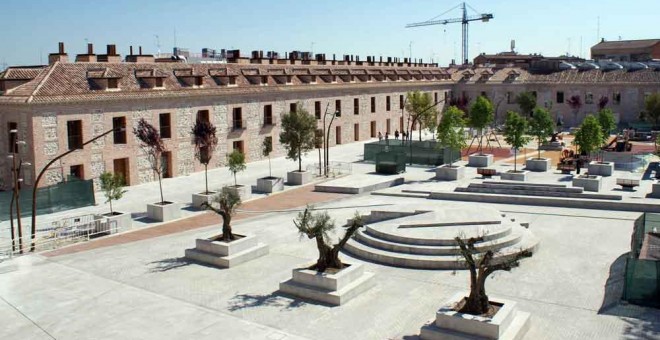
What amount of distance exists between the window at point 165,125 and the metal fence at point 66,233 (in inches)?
469

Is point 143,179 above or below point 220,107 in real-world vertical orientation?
below

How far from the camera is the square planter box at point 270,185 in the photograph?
34562 millimetres

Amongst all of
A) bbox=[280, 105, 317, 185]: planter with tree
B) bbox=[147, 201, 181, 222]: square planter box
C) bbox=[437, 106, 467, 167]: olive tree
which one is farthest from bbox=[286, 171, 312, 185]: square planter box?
bbox=[147, 201, 181, 222]: square planter box

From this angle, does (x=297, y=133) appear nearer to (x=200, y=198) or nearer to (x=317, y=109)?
(x=200, y=198)

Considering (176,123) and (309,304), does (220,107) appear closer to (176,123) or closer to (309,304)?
(176,123)

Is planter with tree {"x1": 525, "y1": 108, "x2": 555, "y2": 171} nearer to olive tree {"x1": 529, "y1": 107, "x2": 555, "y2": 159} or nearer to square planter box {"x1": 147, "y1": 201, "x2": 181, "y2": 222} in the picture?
olive tree {"x1": 529, "y1": 107, "x2": 555, "y2": 159}

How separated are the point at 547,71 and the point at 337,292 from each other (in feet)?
197

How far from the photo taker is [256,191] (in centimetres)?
3500

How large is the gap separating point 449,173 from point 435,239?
17.1 meters

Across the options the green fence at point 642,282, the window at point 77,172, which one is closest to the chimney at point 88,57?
the window at point 77,172

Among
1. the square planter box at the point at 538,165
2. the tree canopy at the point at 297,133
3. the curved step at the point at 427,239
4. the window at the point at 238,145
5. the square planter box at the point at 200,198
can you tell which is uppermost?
the tree canopy at the point at 297,133

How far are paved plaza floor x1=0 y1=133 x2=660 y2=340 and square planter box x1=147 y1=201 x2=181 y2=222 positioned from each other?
8.23 ft

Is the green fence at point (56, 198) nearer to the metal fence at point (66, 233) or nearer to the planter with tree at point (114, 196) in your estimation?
the metal fence at point (66, 233)

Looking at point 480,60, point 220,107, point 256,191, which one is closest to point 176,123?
point 220,107
